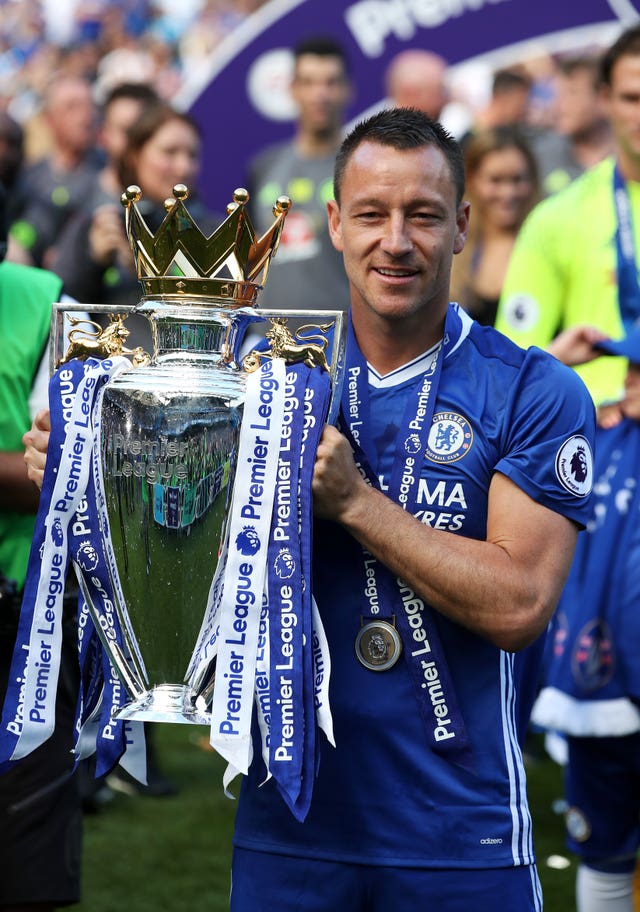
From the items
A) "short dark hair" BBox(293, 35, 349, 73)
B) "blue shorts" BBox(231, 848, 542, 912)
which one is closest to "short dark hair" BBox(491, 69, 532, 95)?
"short dark hair" BBox(293, 35, 349, 73)

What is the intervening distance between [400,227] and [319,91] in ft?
19.8

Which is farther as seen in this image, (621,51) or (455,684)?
(621,51)

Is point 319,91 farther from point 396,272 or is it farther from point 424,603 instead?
point 424,603

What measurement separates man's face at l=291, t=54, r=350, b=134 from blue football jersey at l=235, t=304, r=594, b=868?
5.82 metres

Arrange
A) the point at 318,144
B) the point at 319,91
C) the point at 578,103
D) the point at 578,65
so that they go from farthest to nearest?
the point at 578,103 < the point at 578,65 < the point at 319,91 < the point at 318,144

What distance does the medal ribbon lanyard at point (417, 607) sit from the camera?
2.40 m

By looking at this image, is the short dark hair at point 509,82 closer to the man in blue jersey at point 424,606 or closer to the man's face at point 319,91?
the man's face at point 319,91

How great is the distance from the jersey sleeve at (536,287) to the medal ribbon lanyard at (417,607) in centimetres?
202

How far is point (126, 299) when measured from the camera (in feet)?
20.0

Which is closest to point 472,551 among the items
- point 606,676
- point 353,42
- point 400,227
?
point 400,227

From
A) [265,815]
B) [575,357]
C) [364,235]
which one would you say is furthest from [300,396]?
[575,357]

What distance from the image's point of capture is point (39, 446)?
250 centimetres

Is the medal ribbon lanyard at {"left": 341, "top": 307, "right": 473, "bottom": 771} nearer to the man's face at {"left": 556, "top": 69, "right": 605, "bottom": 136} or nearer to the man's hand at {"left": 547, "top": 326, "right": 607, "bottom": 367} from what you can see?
the man's hand at {"left": 547, "top": 326, "right": 607, "bottom": 367}

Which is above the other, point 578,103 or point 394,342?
point 578,103
